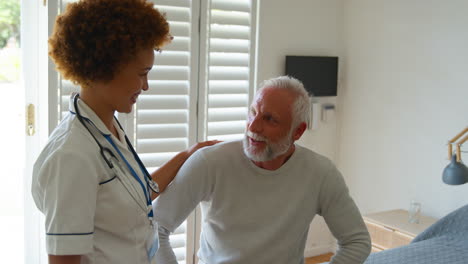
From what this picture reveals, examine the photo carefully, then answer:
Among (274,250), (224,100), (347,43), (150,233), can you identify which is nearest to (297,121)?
(274,250)

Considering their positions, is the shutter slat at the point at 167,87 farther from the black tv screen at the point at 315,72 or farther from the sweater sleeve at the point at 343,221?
the sweater sleeve at the point at 343,221

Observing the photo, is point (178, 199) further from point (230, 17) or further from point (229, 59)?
point (230, 17)

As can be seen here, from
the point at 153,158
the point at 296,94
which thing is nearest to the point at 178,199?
the point at 296,94

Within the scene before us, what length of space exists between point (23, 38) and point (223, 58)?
1.17 metres

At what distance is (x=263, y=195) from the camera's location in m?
1.68

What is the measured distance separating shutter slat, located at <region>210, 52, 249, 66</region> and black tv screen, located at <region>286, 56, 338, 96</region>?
41cm

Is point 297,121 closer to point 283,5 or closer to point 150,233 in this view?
point 150,233

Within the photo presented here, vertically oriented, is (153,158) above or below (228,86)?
below

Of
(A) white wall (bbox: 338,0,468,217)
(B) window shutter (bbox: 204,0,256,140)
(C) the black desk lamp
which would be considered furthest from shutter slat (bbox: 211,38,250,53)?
(C) the black desk lamp

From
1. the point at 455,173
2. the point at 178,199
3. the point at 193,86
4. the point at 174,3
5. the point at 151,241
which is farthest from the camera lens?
the point at 193,86

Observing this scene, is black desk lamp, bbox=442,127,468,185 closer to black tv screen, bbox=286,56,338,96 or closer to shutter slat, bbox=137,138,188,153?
black tv screen, bbox=286,56,338,96

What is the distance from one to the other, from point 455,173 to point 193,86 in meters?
1.56

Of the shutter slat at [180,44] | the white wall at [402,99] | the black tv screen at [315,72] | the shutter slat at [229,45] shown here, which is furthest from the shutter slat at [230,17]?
the white wall at [402,99]

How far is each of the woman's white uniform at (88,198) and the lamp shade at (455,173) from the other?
1935 mm
